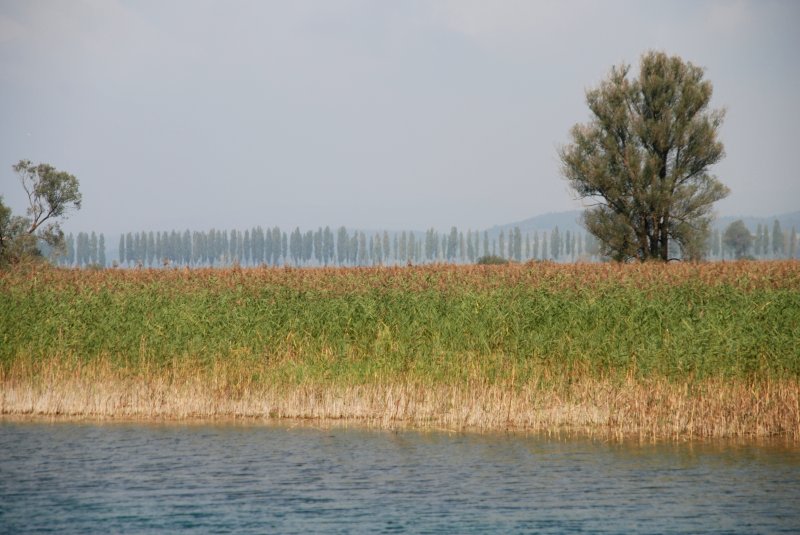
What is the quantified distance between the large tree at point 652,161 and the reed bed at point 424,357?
96.7 ft

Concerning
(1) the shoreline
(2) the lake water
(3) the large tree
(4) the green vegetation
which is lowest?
(2) the lake water

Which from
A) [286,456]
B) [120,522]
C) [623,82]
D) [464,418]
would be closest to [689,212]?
[623,82]

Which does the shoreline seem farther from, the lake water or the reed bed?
the lake water

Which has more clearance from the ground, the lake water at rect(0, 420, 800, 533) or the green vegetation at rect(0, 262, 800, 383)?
the green vegetation at rect(0, 262, 800, 383)

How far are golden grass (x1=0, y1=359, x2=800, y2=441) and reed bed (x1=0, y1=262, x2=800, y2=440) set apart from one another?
1.6 inches

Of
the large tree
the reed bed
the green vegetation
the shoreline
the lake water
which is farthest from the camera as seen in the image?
the large tree

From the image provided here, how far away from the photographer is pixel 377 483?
1491 cm

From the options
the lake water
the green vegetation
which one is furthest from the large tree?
the lake water

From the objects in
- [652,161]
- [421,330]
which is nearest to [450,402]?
[421,330]

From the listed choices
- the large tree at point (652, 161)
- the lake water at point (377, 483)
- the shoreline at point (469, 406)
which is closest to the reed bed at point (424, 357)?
the shoreline at point (469, 406)

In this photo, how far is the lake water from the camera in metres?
12.9

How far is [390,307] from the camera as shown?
2398 centimetres

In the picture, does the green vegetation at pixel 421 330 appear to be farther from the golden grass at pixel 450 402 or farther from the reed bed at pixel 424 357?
the golden grass at pixel 450 402

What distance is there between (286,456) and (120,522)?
422 centimetres
